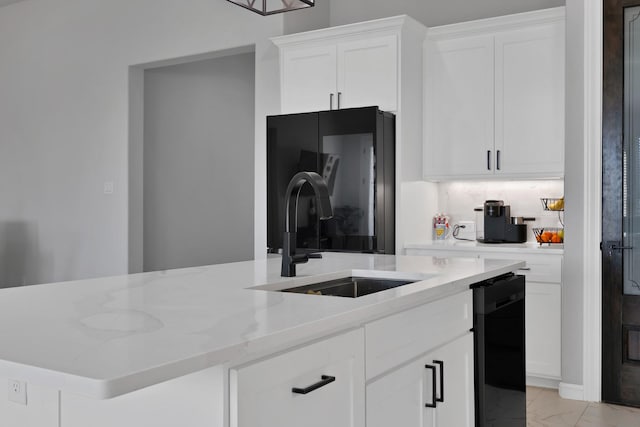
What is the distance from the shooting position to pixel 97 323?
1278 mm

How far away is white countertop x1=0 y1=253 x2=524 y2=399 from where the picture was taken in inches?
37.7

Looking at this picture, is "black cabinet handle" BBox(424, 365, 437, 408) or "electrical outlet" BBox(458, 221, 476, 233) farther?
"electrical outlet" BBox(458, 221, 476, 233)

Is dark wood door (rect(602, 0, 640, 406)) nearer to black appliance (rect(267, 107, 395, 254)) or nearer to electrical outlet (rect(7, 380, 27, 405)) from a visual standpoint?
black appliance (rect(267, 107, 395, 254))

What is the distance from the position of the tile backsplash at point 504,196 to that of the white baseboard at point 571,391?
3.68 ft

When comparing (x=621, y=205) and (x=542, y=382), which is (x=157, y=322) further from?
(x=542, y=382)

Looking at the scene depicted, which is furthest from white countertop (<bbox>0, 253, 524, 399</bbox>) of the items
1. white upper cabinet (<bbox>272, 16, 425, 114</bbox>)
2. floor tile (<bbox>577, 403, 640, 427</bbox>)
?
white upper cabinet (<bbox>272, 16, 425, 114</bbox>)

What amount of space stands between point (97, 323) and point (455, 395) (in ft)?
4.28

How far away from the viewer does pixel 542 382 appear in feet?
13.1

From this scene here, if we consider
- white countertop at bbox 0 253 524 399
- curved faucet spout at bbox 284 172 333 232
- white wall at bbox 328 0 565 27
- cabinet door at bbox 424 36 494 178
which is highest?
white wall at bbox 328 0 565 27

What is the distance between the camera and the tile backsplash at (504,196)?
4492 mm

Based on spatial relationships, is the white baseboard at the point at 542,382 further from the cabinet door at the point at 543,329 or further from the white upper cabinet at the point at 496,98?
the white upper cabinet at the point at 496,98

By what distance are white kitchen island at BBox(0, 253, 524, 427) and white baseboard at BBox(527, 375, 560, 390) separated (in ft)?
7.33

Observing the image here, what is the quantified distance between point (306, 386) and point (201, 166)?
5626 mm

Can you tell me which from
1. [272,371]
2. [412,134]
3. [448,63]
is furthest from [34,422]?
[448,63]
